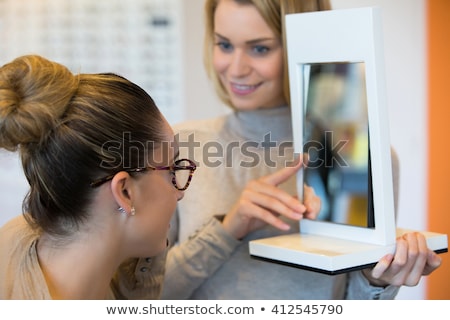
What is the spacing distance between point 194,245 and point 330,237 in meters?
0.22

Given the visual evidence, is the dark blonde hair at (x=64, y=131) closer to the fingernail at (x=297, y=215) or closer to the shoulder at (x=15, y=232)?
the shoulder at (x=15, y=232)

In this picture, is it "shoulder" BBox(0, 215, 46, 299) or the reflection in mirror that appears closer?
"shoulder" BBox(0, 215, 46, 299)

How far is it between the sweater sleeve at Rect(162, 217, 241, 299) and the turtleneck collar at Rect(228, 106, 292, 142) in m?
0.16

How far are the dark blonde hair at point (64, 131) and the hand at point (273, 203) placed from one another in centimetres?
23

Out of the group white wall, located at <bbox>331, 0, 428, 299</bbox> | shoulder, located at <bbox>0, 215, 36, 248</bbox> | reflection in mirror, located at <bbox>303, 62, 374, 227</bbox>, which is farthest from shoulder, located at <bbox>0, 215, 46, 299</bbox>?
white wall, located at <bbox>331, 0, 428, 299</bbox>

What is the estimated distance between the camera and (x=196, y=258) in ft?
3.35

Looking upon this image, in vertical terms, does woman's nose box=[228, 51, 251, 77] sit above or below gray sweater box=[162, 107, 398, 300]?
above

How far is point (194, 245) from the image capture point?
1.02 metres

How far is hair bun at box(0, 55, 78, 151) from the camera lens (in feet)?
2.30

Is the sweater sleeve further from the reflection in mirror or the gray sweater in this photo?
the reflection in mirror

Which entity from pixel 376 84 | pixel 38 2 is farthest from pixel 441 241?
pixel 38 2

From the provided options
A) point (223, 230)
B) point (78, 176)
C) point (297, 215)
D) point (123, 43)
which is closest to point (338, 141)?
point (297, 215)
